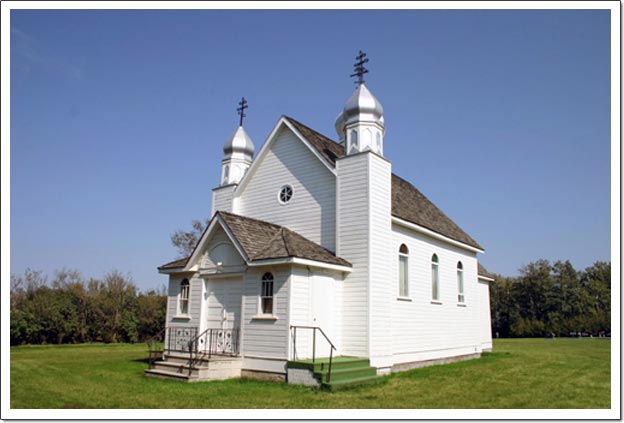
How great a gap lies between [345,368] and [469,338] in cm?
1080

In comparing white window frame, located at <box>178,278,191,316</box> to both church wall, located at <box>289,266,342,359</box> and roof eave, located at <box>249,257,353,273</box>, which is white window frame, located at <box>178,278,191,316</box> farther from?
church wall, located at <box>289,266,342,359</box>

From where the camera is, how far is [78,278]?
3594 cm

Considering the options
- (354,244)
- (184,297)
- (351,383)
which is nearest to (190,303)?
(184,297)

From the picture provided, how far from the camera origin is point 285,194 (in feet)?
57.8

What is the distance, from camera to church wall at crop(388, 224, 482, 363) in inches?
658

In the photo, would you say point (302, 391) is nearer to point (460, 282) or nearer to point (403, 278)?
point (403, 278)

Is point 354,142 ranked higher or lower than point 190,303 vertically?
higher

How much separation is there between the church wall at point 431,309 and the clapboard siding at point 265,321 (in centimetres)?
399

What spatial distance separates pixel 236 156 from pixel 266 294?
7496 millimetres

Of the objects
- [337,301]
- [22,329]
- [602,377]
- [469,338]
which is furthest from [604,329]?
[22,329]

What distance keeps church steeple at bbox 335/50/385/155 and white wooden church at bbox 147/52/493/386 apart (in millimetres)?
46

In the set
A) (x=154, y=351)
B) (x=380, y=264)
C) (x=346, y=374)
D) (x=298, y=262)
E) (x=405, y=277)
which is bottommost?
(x=346, y=374)

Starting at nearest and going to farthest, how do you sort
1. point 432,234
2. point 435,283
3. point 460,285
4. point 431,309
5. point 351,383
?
1. point 351,383
2. point 431,309
3. point 432,234
4. point 435,283
5. point 460,285

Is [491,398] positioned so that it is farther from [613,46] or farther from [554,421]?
[613,46]
